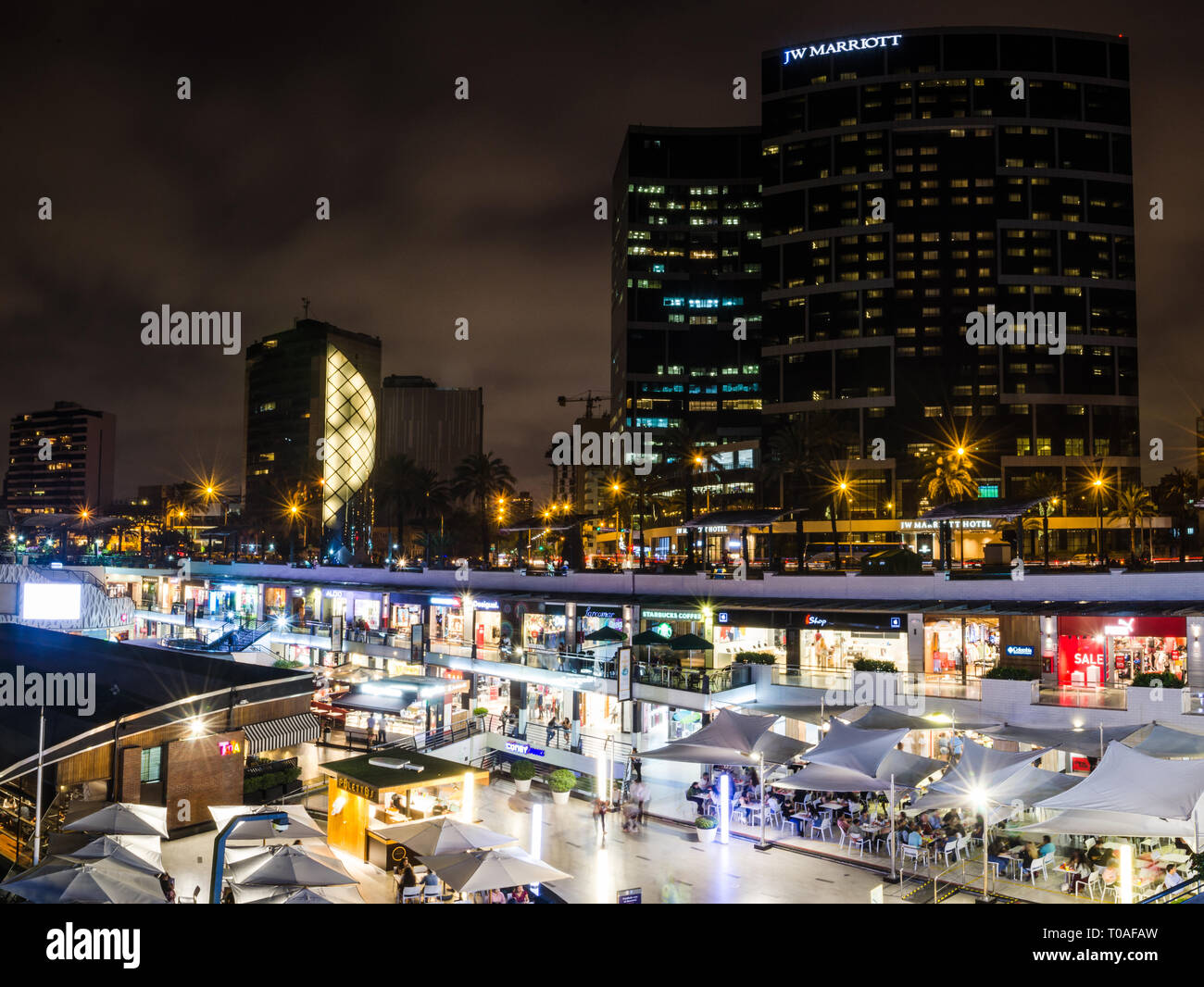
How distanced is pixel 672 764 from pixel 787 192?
9610cm

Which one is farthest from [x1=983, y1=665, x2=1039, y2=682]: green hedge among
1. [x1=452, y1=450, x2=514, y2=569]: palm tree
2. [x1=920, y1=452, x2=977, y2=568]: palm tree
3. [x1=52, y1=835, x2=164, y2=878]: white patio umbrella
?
[x1=452, y1=450, x2=514, y2=569]: palm tree

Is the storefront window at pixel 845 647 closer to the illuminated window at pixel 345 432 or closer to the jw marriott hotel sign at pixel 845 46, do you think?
the jw marriott hotel sign at pixel 845 46

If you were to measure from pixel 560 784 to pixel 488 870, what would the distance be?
1034cm

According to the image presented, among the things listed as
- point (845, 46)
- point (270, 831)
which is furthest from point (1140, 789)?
point (845, 46)

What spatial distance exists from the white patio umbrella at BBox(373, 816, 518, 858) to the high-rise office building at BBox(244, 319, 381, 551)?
160682mm

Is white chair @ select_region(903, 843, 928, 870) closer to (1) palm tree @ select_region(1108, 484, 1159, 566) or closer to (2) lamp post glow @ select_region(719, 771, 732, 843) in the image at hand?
(2) lamp post glow @ select_region(719, 771, 732, 843)

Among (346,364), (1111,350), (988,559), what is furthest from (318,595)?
(346,364)

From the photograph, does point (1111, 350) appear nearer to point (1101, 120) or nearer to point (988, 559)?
point (1101, 120)

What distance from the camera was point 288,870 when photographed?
13367 millimetres

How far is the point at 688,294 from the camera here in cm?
13812

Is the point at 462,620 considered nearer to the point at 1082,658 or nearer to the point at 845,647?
the point at 845,647

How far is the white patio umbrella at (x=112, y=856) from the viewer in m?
13.6

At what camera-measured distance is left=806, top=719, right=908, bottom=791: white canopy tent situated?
18.2 metres

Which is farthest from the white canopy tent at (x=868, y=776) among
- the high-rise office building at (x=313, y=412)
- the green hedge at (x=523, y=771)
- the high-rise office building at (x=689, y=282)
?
the high-rise office building at (x=313, y=412)
